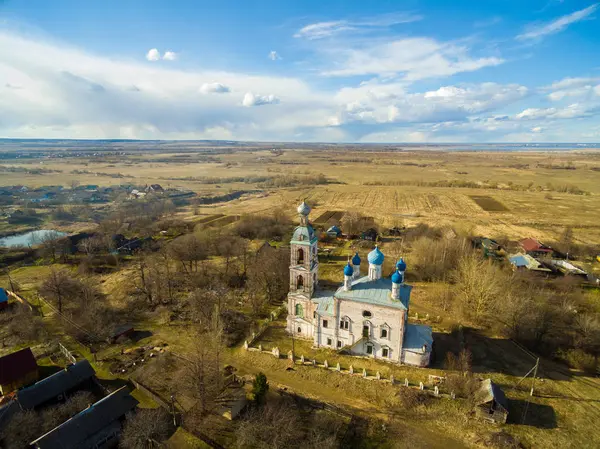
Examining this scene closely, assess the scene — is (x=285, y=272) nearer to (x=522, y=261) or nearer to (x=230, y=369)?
(x=230, y=369)

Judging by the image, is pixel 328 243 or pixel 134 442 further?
pixel 328 243

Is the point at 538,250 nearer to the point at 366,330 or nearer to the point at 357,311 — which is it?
the point at 366,330

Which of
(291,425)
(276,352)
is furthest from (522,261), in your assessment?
(291,425)

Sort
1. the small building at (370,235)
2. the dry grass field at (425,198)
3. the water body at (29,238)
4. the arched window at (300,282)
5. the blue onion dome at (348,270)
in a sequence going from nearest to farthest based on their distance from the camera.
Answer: the blue onion dome at (348,270), the arched window at (300,282), the small building at (370,235), the water body at (29,238), the dry grass field at (425,198)

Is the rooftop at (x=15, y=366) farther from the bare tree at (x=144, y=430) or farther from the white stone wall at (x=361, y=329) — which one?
the white stone wall at (x=361, y=329)

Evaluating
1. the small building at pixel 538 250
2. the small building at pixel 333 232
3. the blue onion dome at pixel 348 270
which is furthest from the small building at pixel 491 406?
the small building at pixel 333 232

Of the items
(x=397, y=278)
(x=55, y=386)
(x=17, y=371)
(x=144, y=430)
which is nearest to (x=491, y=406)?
(x=397, y=278)
